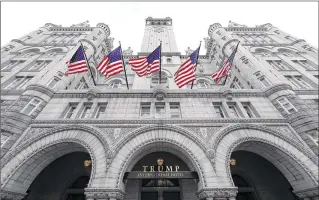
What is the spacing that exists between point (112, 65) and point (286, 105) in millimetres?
18067

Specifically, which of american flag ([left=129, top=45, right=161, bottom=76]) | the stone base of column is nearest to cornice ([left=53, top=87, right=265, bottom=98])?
american flag ([left=129, top=45, right=161, bottom=76])

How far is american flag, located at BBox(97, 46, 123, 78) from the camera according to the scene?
16359mm

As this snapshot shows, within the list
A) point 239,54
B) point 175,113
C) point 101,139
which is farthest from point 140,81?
point 239,54

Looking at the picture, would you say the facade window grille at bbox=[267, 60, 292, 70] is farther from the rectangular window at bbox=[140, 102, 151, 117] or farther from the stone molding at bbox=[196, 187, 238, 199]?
the stone molding at bbox=[196, 187, 238, 199]

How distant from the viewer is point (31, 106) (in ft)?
47.4

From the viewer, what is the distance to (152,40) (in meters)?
37.6

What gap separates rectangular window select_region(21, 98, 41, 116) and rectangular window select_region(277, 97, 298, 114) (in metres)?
23.7

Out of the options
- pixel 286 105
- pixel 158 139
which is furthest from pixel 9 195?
pixel 286 105

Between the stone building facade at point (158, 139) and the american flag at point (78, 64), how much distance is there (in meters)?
2.31

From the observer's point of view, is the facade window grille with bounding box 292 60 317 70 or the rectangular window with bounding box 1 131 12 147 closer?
the rectangular window with bounding box 1 131 12 147

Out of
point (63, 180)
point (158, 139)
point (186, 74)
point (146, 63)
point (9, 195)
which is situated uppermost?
point (146, 63)

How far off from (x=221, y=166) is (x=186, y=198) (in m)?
4.70

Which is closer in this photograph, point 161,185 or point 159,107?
point 161,185

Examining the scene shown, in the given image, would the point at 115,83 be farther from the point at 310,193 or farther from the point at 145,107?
the point at 310,193
